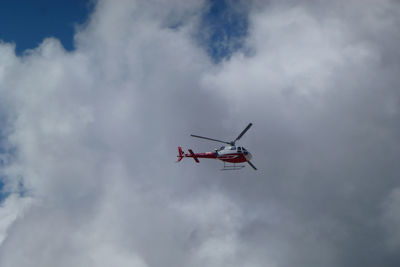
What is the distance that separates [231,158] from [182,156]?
18.4 meters

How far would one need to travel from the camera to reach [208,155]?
118 m

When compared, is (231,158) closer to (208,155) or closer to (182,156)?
(208,155)

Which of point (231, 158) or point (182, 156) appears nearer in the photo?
point (231, 158)

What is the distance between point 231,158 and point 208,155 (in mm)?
9999

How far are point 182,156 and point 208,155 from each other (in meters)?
8.90

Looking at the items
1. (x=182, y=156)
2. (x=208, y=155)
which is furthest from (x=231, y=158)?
(x=182, y=156)

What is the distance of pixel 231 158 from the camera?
11038 centimetres

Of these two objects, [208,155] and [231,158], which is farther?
[208,155]

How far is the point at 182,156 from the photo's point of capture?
122 metres
